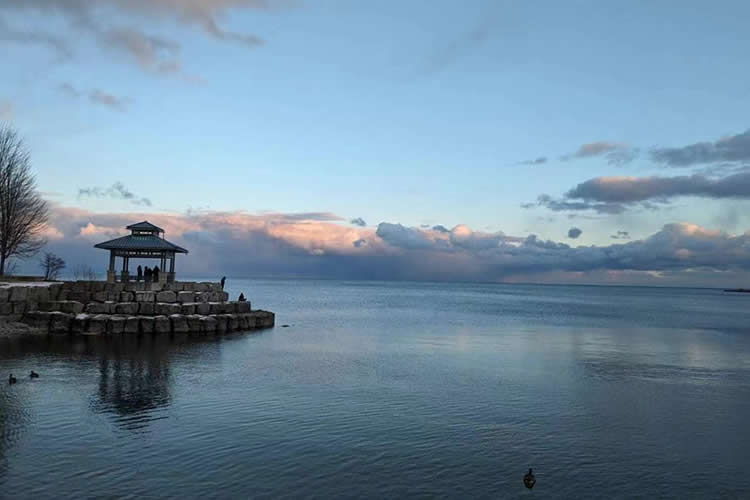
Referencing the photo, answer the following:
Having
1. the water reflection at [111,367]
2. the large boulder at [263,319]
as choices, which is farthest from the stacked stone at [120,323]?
the large boulder at [263,319]

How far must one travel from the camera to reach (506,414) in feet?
75.7

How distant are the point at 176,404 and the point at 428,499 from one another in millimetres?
12691

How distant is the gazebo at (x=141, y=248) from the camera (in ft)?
161

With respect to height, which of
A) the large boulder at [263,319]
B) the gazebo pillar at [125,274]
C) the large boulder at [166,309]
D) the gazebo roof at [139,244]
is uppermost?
the gazebo roof at [139,244]

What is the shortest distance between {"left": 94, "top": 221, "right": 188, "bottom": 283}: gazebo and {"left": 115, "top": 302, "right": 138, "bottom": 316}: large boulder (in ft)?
11.4

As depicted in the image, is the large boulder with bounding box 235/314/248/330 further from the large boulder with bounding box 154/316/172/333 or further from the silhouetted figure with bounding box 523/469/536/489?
the silhouetted figure with bounding box 523/469/536/489

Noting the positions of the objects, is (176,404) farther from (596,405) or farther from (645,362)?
(645,362)

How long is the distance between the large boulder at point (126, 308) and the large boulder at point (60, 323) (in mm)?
3509

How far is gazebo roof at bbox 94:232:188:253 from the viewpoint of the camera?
49.0 m

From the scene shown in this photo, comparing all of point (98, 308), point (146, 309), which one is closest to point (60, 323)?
point (98, 308)

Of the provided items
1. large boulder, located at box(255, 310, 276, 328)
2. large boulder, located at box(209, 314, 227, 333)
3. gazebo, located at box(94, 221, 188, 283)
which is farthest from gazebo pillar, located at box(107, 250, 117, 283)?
large boulder, located at box(255, 310, 276, 328)

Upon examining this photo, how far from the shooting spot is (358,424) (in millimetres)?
20906

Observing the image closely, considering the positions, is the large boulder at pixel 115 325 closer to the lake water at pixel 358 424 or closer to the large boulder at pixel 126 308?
the large boulder at pixel 126 308

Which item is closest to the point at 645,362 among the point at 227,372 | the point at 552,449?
the point at 552,449
